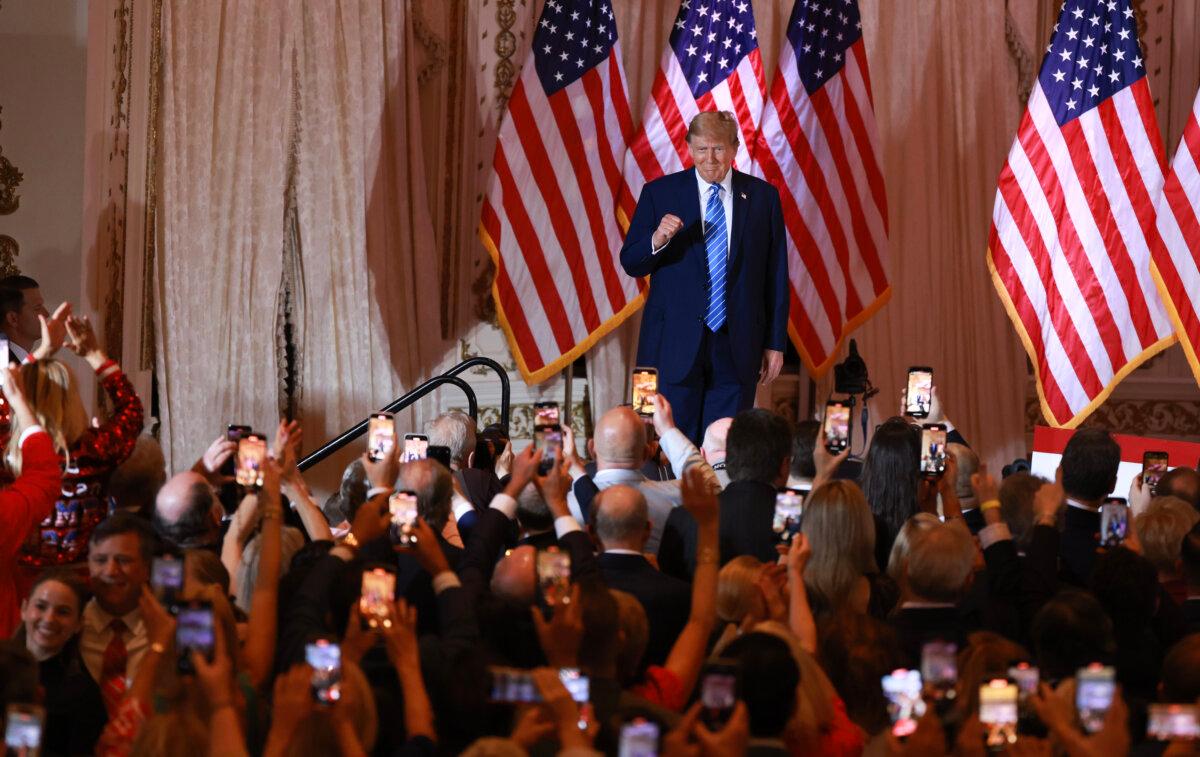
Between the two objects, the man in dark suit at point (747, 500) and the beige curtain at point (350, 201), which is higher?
the beige curtain at point (350, 201)

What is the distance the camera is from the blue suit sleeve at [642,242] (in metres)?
6.45

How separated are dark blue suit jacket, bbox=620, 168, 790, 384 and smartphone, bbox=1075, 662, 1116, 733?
4.05 metres

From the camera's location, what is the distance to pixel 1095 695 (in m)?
2.54

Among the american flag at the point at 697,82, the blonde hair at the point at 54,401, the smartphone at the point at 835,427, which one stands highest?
the american flag at the point at 697,82

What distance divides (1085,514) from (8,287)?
12.9 ft

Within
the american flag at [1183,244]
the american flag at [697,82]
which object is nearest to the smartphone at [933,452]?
the american flag at [1183,244]

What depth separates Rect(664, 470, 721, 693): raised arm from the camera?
3.30 m

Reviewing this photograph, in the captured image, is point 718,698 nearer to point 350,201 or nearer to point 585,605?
point 585,605

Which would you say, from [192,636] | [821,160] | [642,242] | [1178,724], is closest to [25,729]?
[192,636]

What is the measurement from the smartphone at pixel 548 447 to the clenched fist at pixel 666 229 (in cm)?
211

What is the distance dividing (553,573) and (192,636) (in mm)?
767

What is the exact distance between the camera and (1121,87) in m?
7.62

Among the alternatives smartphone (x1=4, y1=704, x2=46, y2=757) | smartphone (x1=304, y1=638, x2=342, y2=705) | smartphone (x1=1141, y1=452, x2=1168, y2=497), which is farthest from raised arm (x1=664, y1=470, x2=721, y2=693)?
smartphone (x1=1141, y1=452, x2=1168, y2=497)

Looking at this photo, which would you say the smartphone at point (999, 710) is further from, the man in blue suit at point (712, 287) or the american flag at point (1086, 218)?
the american flag at point (1086, 218)
